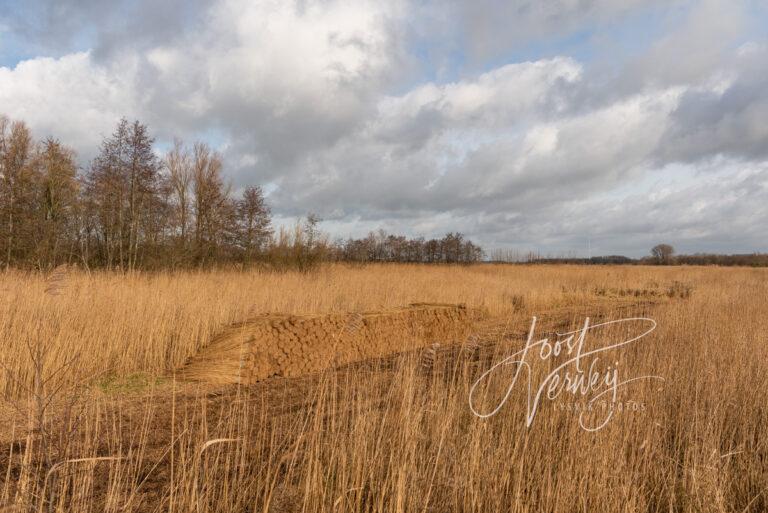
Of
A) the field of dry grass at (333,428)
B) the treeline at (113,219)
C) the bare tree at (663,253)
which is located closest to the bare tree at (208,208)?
the treeline at (113,219)

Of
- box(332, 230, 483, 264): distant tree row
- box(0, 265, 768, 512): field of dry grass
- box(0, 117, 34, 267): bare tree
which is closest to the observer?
box(0, 265, 768, 512): field of dry grass

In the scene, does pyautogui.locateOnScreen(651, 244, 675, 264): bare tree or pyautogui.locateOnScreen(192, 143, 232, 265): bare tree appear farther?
pyautogui.locateOnScreen(651, 244, 675, 264): bare tree

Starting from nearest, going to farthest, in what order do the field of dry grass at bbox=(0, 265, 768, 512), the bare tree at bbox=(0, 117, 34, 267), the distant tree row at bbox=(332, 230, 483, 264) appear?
the field of dry grass at bbox=(0, 265, 768, 512), the bare tree at bbox=(0, 117, 34, 267), the distant tree row at bbox=(332, 230, 483, 264)

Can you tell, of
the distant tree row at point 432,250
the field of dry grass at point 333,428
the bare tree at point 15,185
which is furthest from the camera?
the distant tree row at point 432,250

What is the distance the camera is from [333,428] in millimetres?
2734

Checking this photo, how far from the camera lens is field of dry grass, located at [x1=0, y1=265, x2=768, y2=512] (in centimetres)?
236

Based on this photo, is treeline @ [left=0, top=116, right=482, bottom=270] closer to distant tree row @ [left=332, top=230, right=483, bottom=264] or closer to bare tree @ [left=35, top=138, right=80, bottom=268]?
bare tree @ [left=35, top=138, right=80, bottom=268]

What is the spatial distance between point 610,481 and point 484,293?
11.7 metres

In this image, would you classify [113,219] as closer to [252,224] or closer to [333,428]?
[252,224]

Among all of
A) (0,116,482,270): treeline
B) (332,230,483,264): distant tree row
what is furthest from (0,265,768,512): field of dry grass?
(332,230,483,264): distant tree row

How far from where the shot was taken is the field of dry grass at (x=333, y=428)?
7.74 ft

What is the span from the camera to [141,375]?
5445 millimetres

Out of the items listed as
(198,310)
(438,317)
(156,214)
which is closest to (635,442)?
(438,317)

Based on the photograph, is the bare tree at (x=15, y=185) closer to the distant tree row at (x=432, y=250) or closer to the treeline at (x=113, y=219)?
the treeline at (x=113, y=219)
